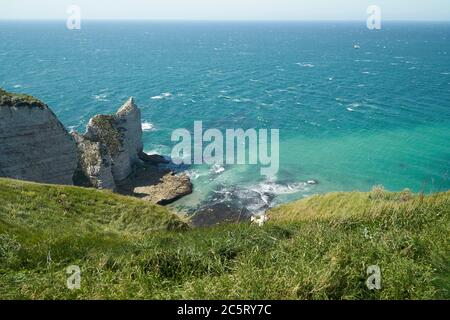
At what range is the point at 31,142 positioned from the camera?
152 ft

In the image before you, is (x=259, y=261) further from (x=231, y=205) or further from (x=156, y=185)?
(x=156, y=185)

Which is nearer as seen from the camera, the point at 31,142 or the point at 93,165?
the point at 31,142

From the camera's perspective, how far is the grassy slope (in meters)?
11.3

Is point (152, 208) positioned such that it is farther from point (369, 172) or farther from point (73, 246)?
point (369, 172)

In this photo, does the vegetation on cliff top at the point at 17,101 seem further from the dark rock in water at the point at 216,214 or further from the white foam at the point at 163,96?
the white foam at the point at 163,96

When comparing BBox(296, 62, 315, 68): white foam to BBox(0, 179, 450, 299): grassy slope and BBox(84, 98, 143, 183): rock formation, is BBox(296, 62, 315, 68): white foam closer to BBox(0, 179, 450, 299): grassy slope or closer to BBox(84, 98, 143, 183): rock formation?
BBox(84, 98, 143, 183): rock formation

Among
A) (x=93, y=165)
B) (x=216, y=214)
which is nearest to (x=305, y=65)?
(x=216, y=214)

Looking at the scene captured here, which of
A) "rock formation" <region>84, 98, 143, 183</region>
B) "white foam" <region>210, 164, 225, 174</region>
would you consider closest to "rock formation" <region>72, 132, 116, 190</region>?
"rock formation" <region>84, 98, 143, 183</region>

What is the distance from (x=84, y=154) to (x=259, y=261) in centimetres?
4628

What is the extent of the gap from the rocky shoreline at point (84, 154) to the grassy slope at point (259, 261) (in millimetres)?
28626

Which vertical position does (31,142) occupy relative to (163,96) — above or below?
below

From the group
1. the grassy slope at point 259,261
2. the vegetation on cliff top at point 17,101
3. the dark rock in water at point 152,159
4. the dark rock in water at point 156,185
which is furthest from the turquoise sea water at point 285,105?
the vegetation on cliff top at point 17,101

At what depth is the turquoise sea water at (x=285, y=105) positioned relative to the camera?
62.3 meters
